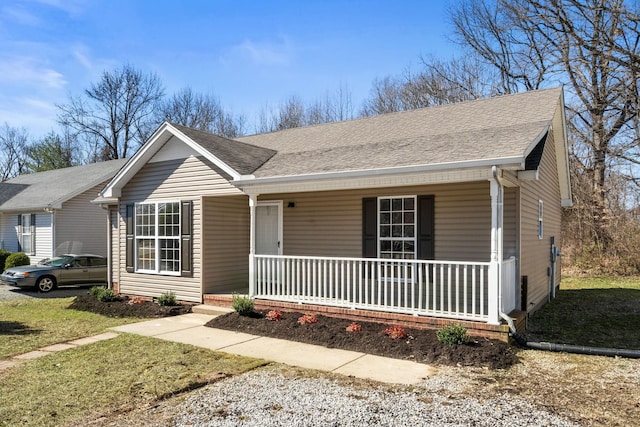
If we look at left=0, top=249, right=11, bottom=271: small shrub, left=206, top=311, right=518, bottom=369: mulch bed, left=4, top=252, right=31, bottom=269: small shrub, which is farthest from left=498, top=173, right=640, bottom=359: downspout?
left=0, top=249, right=11, bottom=271: small shrub

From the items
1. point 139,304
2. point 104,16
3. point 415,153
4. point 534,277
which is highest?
point 104,16

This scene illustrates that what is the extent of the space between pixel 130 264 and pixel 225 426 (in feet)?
28.2

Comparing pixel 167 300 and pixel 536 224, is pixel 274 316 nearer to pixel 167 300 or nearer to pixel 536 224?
pixel 167 300

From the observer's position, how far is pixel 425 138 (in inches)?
369

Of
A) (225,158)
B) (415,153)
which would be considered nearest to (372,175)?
(415,153)

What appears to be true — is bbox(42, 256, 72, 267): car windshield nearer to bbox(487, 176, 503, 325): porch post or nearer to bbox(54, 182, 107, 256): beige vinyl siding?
bbox(54, 182, 107, 256): beige vinyl siding

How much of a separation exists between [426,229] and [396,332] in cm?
255

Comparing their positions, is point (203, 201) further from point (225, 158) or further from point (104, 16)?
point (104, 16)

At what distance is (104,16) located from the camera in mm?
10844

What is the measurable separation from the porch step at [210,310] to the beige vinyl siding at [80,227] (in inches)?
430

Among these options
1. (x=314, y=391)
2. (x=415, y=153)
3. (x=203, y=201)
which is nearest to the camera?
(x=314, y=391)

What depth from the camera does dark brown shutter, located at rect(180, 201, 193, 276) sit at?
33.8 ft

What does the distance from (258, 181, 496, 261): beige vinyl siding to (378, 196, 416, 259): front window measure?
0.20 metres

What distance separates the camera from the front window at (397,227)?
8.86 meters
